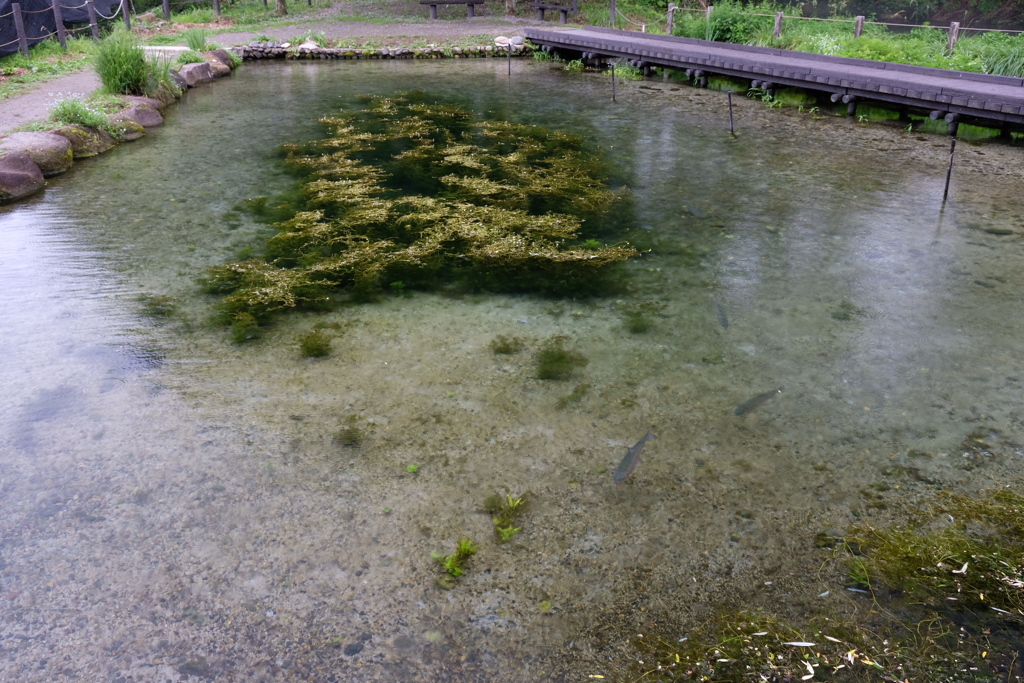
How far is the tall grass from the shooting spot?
9695mm

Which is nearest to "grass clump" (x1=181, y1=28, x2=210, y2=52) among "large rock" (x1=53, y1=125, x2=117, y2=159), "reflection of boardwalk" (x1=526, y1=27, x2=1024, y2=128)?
"large rock" (x1=53, y1=125, x2=117, y2=159)

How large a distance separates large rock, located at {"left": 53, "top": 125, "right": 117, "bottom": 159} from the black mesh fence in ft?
15.9

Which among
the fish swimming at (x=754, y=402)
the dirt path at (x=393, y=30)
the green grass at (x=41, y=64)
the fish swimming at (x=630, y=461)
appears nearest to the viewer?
the fish swimming at (x=630, y=461)

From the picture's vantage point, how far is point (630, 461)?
3.27 metres

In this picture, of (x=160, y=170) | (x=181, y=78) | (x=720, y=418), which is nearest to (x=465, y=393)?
(x=720, y=418)

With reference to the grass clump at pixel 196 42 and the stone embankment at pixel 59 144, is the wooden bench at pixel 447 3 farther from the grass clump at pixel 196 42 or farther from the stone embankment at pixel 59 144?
the stone embankment at pixel 59 144

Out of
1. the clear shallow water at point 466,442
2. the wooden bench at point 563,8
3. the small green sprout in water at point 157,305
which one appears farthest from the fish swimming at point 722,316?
the wooden bench at point 563,8

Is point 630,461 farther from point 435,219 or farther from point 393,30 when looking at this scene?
point 393,30

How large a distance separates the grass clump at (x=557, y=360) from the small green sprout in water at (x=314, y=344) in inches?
49.3

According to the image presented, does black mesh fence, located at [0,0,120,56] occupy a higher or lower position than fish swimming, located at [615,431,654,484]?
higher

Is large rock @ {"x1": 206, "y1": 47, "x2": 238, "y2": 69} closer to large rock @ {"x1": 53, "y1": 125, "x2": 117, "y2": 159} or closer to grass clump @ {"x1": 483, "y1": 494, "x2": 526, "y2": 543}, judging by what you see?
large rock @ {"x1": 53, "y1": 125, "x2": 117, "y2": 159}

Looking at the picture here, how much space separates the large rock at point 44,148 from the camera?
7.22m

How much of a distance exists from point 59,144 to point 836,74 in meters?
9.42

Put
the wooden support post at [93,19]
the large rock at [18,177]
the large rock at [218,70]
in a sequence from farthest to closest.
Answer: the wooden support post at [93,19] → the large rock at [218,70] → the large rock at [18,177]
